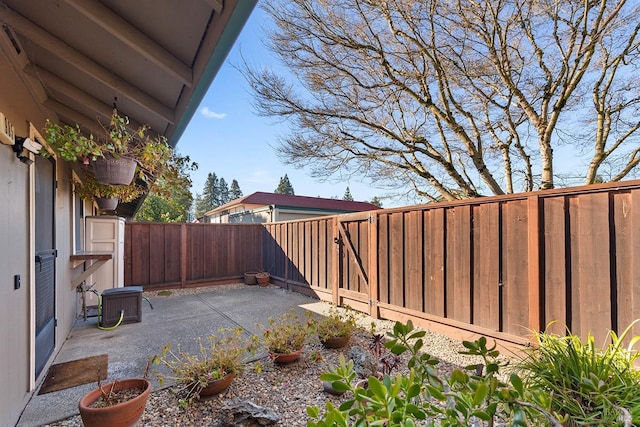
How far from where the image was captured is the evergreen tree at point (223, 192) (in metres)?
44.3

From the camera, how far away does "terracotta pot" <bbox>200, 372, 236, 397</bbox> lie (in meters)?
2.33

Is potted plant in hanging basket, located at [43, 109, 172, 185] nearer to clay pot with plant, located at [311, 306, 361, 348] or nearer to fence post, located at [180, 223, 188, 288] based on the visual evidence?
clay pot with plant, located at [311, 306, 361, 348]

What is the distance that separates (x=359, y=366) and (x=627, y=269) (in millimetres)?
2258

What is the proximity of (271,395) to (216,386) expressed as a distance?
0.43 metres

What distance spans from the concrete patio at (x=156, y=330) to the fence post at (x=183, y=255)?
73cm

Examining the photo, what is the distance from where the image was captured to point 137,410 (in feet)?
6.33

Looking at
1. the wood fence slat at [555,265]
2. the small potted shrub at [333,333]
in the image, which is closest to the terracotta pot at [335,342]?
the small potted shrub at [333,333]

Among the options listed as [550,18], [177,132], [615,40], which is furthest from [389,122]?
[177,132]

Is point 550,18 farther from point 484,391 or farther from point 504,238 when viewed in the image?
point 484,391

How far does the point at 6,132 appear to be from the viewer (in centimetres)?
185

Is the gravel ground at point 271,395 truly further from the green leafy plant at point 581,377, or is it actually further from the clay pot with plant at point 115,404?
the green leafy plant at point 581,377

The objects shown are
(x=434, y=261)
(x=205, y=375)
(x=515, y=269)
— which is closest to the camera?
(x=205, y=375)

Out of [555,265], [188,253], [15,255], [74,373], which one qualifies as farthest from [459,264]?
[188,253]

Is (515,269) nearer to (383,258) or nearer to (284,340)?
(383,258)
